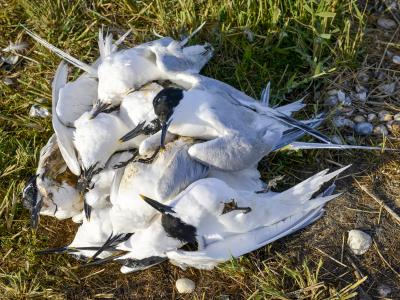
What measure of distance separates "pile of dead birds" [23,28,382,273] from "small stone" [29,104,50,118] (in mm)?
306

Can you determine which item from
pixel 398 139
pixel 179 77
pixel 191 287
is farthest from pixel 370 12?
pixel 191 287

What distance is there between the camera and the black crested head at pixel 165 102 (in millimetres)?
2152

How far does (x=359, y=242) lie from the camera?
233 centimetres

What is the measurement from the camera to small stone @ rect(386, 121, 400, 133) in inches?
101

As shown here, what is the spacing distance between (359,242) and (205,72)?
96 centimetres

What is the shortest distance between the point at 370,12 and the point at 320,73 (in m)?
0.52

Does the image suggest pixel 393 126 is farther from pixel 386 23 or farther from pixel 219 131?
pixel 219 131

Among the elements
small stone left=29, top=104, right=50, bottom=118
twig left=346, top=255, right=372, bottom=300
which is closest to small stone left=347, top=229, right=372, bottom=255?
twig left=346, top=255, right=372, bottom=300

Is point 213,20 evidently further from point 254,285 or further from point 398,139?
point 254,285

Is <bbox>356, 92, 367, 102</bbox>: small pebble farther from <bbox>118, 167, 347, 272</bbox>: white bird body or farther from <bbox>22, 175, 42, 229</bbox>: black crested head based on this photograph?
<bbox>22, 175, 42, 229</bbox>: black crested head

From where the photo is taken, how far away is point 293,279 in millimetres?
2307

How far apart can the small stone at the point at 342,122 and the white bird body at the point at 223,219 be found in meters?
0.38

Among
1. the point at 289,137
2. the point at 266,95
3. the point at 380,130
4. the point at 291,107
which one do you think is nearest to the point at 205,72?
the point at 266,95

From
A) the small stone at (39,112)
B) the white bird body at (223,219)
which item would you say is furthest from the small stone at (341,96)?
the small stone at (39,112)
